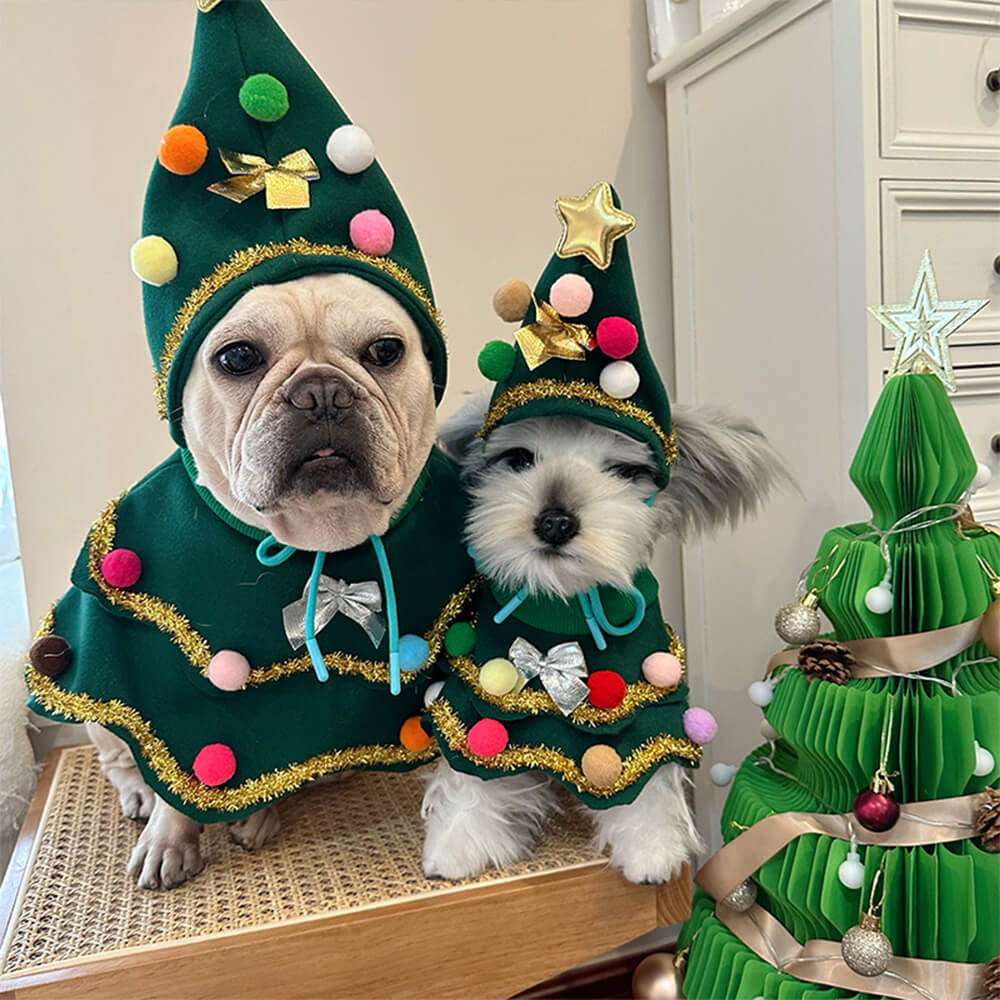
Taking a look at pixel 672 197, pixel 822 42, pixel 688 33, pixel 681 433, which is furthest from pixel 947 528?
pixel 688 33

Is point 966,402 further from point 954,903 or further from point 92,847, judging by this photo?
point 92,847

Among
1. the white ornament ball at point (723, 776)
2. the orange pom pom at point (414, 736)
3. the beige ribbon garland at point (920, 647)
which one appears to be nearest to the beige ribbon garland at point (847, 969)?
the white ornament ball at point (723, 776)

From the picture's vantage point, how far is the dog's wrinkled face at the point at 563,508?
716mm

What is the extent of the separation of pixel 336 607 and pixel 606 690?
0.24m

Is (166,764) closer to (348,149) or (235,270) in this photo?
(235,270)

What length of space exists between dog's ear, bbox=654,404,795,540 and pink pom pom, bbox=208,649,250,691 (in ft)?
1.29

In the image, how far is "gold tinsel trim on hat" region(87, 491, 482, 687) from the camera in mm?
756

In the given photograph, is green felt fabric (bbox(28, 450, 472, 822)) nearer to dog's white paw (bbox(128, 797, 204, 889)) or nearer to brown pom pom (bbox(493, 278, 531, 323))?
dog's white paw (bbox(128, 797, 204, 889))

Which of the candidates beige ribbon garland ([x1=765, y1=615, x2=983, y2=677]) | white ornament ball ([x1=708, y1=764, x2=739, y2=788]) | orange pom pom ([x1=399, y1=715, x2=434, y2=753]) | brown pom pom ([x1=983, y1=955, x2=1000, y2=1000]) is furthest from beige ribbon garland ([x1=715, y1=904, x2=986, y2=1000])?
orange pom pom ([x1=399, y1=715, x2=434, y2=753])

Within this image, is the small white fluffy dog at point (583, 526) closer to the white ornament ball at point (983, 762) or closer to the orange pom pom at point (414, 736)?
the orange pom pom at point (414, 736)

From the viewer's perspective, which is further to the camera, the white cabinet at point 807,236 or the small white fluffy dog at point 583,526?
the white cabinet at point 807,236

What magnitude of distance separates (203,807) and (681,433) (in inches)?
21.5

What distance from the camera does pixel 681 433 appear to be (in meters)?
0.82

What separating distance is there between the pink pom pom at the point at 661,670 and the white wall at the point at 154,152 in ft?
1.98
